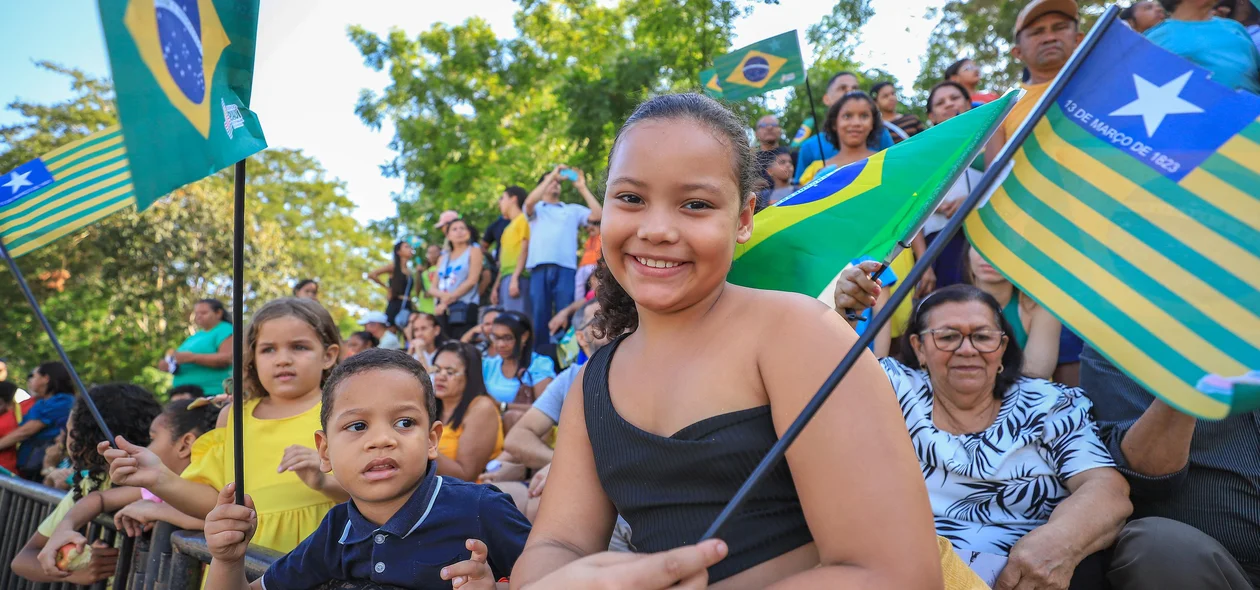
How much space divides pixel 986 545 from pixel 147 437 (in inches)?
167

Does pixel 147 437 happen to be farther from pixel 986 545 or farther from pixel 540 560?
pixel 986 545

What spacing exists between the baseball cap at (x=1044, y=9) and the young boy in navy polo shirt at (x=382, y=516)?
4.25 meters

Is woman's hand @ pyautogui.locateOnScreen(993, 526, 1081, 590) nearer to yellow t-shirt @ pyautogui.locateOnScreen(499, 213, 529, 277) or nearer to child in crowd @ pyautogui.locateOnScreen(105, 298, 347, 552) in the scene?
child in crowd @ pyautogui.locateOnScreen(105, 298, 347, 552)

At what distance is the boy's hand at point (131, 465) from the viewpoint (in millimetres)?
2867

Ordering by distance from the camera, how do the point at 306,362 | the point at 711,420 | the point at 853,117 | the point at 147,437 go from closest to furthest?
the point at 711,420, the point at 306,362, the point at 147,437, the point at 853,117

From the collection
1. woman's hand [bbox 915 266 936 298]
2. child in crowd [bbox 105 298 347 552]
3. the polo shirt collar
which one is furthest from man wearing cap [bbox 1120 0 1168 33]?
the polo shirt collar

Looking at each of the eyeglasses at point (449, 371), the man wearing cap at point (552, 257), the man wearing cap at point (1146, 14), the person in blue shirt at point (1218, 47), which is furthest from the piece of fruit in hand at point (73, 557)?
the man wearing cap at point (1146, 14)

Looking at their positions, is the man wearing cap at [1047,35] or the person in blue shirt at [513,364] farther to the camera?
the person in blue shirt at [513,364]

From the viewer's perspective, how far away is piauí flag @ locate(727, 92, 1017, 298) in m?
2.38

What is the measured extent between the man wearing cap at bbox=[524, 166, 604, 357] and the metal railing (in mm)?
4835

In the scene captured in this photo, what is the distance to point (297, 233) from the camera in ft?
116

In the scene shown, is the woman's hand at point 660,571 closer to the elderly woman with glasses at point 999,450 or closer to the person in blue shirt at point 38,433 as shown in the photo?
the elderly woman with glasses at point 999,450

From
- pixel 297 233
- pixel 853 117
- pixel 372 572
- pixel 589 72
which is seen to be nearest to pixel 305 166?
pixel 297 233

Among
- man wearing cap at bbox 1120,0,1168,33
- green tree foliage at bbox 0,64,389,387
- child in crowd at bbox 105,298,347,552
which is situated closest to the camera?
child in crowd at bbox 105,298,347,552
